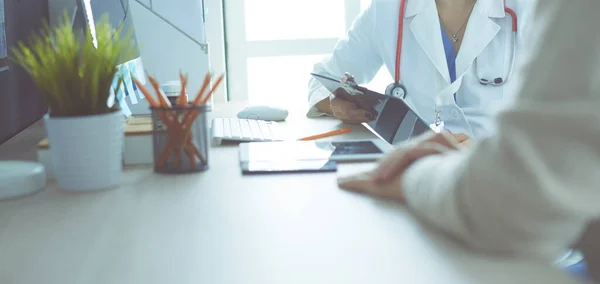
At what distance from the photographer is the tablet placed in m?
0.98

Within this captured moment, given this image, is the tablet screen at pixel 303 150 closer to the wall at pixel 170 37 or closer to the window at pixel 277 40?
the wall at pixel 170 37

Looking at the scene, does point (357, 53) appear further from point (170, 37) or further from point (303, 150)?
point (303, 150)

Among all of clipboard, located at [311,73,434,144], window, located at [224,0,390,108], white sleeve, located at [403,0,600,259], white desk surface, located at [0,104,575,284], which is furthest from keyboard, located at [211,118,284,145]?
window, located at [224,0,390,108]

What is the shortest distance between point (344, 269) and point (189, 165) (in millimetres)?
461

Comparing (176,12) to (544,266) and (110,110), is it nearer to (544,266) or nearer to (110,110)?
(110,110)

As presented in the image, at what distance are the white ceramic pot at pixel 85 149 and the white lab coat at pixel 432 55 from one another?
774 millimetres

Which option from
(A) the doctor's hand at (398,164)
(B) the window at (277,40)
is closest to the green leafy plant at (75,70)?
(A) the doctor's hand at (398,164)

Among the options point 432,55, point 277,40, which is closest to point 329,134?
point 432,55

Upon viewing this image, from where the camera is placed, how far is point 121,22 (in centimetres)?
121

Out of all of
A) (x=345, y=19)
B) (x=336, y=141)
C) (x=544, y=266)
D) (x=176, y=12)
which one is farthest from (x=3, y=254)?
(x=345, y=19)

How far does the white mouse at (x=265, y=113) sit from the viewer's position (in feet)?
4.96

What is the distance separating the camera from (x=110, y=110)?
2.87 feet

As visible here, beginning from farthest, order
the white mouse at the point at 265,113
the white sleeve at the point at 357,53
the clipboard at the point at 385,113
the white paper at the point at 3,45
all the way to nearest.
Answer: the white sleeve at the point at 357,53
the white mouse at the point at 265,113
the white paper at the point at 3,45
the clipboard at the point at 385,113

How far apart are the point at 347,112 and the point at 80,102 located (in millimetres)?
695
